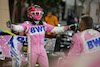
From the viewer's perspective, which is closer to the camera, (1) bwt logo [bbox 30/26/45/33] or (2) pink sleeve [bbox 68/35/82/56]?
(2) pink sleeve [bbox 68/35/82/56]

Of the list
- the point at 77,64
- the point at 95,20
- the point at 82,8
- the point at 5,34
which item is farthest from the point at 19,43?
the point at 82,8

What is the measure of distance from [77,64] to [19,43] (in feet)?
7.98

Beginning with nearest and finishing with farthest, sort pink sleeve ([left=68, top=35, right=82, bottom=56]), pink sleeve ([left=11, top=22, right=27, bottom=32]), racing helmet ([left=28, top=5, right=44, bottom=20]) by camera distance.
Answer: pink sleeve ([left=68, top=35, right=82, bottom=56]) → pink sleeve ([left=11, top=22, right=27, bottom=32]) → racing helmet ([left=28, top=5, right=44, bottom=20])

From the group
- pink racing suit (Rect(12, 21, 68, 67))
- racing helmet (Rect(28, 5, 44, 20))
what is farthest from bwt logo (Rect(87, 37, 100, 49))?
racing helmet (Rect(28, 5, 44, 20))

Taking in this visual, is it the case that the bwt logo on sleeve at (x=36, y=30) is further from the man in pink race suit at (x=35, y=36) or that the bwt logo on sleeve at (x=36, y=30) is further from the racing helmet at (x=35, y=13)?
the racing helmet at (x=35, y=13)

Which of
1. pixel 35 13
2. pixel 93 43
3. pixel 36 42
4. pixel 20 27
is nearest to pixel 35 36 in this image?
pixel 36 42

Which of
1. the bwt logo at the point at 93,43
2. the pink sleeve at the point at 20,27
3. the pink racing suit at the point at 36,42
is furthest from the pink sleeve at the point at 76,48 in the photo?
the pink sleeve at the point at 20,27

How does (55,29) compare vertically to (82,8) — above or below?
below

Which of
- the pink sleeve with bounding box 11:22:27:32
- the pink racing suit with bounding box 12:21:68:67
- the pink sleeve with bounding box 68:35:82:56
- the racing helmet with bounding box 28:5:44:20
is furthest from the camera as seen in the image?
the racing helmet with bounding box 28:5:44:20

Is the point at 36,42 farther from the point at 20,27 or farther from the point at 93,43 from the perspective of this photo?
the point at 93,43

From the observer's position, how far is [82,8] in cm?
1271

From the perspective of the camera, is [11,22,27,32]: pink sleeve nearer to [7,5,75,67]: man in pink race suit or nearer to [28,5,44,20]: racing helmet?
[7,5,75,67]: man in pink race suit

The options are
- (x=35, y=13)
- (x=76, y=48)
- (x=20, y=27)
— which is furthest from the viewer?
(x=35, y=13)

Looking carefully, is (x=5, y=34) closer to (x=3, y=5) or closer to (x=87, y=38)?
(x=3, y=5)
